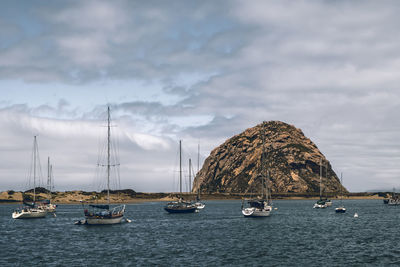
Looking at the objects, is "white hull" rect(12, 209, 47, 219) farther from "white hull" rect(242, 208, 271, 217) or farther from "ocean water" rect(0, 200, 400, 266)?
"white hull" rect(242, 208, 271, 217)

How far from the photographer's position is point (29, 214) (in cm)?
12694

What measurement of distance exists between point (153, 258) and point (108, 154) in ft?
136

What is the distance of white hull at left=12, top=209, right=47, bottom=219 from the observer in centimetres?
12522

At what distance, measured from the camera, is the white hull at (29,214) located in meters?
125

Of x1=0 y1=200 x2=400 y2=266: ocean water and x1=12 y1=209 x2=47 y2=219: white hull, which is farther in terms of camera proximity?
x1=12 y1=209 x2=47 y2=219: white hull

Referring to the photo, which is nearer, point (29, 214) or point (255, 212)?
point (255, 212)

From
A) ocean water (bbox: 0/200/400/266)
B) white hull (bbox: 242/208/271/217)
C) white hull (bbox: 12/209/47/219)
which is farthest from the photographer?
white hull (bbox: 12/209/47/219)

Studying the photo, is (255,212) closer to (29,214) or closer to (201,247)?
(201,247)

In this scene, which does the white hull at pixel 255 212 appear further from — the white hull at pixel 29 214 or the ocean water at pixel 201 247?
the white hull at pixel 29 214

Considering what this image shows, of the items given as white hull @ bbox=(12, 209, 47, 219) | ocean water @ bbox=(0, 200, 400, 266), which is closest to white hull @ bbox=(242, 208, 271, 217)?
ocean water @ bbox=(0, 200, 400, 266)

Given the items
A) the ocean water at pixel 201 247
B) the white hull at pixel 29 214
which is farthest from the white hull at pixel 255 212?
the white hull at pixel 29 214

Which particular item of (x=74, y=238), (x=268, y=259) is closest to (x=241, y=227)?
(x=74, y=238)

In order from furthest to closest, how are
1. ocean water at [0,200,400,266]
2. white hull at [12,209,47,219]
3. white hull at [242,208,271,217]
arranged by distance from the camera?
white hull at [12,209,47,219]
white hull at [242,208,271,217]
ocean water at [0,200,400,266]

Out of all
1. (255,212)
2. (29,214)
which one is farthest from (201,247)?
(29,214)
